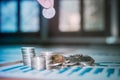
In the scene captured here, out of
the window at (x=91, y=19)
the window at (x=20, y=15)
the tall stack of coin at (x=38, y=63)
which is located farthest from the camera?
the window at (x=91, y=19)

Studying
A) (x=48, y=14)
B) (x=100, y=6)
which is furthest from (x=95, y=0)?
(x=48, y=14)

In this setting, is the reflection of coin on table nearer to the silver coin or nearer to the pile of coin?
the pile of coin

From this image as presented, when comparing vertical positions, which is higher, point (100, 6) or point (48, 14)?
point (100, 6)

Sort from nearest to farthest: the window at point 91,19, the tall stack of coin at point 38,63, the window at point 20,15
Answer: the tall stack of coin at point 38,63
the window at point 20,15
the window at point 91,19

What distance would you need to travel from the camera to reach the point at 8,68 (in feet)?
2.09

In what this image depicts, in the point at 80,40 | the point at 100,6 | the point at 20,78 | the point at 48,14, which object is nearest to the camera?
the point at 20,78

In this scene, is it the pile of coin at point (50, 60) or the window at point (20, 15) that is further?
the window at point (20, 15)

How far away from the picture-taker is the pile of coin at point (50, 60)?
2.02 feet

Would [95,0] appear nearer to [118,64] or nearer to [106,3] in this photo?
[106,3]

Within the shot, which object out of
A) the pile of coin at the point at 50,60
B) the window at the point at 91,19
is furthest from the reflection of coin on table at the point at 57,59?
the window at the point at 91,19

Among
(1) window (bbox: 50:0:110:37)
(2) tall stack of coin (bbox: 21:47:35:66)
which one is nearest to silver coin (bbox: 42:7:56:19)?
(2) tall stack of coin (bbox: 21:47:35:66)

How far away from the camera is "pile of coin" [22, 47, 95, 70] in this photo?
2.02ft

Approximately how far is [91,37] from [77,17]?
313 mm

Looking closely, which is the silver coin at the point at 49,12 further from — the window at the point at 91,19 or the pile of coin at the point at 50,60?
the window at the point at 91,19
